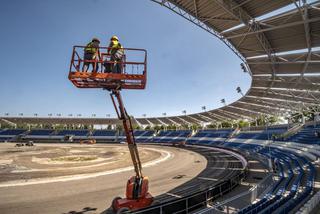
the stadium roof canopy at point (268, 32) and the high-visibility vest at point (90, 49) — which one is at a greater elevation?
the stadium roof canopy at point (268, 32)

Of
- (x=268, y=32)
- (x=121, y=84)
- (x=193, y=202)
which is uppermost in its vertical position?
(x=268, y=32)

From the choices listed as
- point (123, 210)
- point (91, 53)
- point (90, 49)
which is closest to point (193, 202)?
point (123, 210)

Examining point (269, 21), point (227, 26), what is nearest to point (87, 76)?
point (227, 26)

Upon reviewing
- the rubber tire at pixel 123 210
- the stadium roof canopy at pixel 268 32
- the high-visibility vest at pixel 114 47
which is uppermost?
the stadium roof canopy at pixel 268 32

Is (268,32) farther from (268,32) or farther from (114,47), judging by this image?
(114,47)

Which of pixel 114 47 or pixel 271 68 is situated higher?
pixel 271 68

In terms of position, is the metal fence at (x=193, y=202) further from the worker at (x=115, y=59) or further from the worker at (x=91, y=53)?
the worker at (x=91, y=53)

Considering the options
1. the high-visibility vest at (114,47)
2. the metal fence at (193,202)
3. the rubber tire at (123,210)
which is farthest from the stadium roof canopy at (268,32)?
the rubber tire at (123,210)

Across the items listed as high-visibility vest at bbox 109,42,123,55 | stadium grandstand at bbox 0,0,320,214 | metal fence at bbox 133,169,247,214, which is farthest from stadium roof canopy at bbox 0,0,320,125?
metal fence at bbox 133,169,247,214

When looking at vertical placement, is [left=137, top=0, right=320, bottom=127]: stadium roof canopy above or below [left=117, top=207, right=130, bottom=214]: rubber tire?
above

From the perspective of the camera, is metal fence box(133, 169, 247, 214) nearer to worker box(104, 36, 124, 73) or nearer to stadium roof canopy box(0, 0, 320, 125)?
worker box(104, 36, 124, 73)

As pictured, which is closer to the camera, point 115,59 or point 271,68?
point 115,59

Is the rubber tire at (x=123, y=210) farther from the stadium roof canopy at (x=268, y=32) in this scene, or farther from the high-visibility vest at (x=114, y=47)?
the stadium roof canopy at (x=268, y=32)

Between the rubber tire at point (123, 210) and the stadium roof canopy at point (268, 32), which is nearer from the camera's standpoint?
the rubber tire at point (123, 210)
